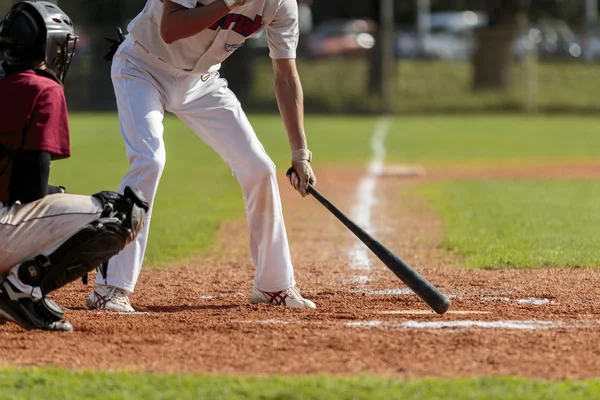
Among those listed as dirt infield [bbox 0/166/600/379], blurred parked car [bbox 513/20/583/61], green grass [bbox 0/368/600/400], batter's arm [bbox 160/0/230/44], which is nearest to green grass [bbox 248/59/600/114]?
blurred parked car [bbox 513/20/583/61]

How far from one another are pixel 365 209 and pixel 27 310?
244 inches

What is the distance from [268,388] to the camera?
3.93 meters

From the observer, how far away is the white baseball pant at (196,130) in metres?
5.73

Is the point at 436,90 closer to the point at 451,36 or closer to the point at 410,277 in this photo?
the point at 451,36

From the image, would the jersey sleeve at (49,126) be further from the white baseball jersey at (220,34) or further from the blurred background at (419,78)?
the blurred background at (419,78)

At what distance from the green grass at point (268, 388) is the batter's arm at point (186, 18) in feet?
6.60

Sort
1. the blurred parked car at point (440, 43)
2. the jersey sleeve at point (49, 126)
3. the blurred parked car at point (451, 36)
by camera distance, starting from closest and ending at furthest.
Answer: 1. the jersey sleeve at point (49, 126)
2. the blurred parked car at point (440, 43)
3. the blurred parked car at point (451, 36)

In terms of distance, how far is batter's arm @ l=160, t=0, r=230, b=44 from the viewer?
5352mm

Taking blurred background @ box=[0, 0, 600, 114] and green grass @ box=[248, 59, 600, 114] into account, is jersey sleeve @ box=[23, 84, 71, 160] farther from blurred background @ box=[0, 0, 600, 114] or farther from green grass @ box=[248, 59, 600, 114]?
green grass @ box=[248, 59, 600, 114]

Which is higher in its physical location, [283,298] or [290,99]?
[290,99]

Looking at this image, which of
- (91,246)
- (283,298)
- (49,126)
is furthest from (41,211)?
(283,298)

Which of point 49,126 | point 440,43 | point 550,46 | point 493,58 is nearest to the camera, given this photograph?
point 49,126

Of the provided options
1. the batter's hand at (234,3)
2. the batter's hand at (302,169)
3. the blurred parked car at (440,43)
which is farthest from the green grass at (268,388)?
the blurred parked car at (440,43)

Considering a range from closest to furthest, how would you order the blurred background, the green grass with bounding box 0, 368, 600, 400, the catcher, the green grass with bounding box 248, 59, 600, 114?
the green grass with bounding box 0, 368, 600, 400 < the catcher < the green grass with bounding box 248, 59, 600, 114 < the blurred background
